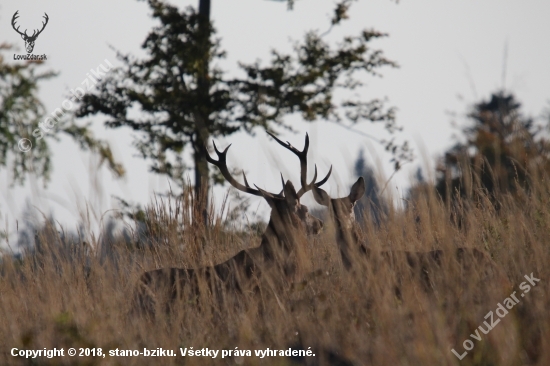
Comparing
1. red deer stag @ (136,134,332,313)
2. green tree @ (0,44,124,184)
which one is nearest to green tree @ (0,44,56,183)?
green tree @ (0,44,124,184)

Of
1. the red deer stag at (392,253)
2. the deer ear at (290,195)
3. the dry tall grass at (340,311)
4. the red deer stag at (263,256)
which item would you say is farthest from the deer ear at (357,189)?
the dry tall grass at (340,311)

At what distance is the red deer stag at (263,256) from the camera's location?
5.86 metres

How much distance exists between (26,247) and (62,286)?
971 mm

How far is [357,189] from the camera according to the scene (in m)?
7.04

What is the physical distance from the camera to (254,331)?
4.77m

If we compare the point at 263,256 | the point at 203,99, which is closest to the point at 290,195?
the point at 263,256

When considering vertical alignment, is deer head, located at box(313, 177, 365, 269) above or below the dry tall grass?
→ above

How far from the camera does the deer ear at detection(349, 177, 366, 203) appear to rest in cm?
698

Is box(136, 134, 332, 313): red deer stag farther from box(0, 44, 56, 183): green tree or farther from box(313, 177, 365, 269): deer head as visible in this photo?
box(0, 44, 56, 183): green tree

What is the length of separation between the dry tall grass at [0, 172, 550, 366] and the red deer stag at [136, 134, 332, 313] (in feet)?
0.54

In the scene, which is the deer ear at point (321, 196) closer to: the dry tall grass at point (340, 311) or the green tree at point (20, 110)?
the dry tall grass at point (340, 311)

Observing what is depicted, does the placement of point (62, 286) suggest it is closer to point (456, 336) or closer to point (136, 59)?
point (456, 336)

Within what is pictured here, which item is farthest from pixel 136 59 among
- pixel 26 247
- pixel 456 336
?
pixel 456 336

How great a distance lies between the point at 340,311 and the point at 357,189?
92.7 inches
